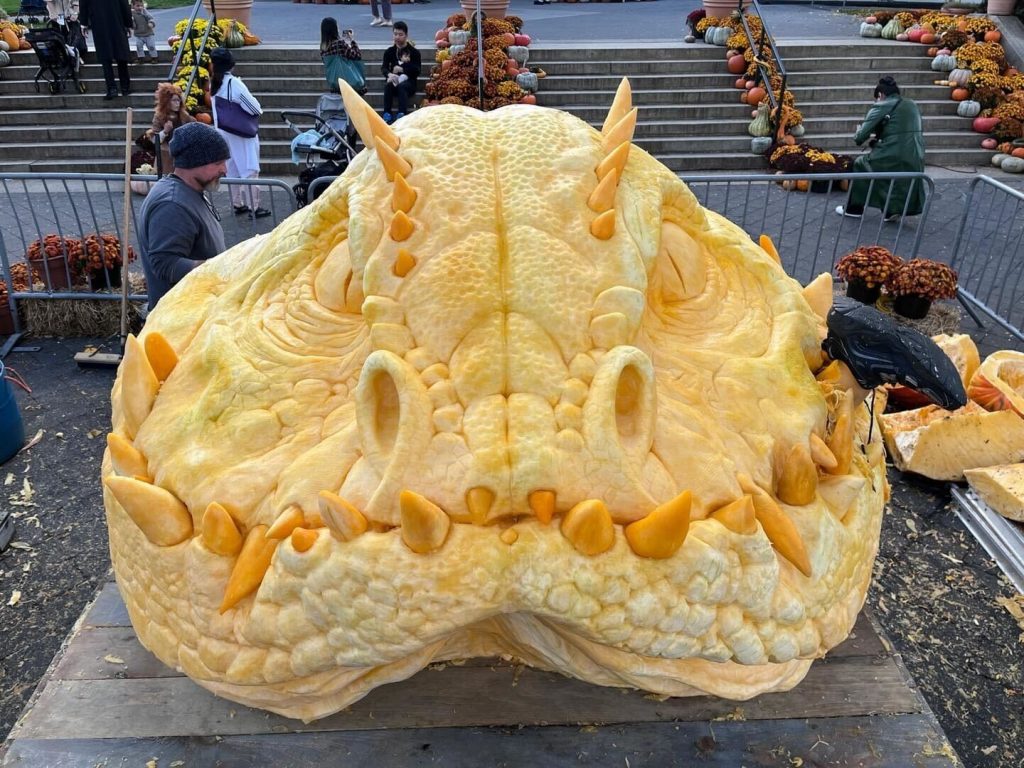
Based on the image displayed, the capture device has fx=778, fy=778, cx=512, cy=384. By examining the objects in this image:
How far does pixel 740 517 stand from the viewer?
1877 millimetres

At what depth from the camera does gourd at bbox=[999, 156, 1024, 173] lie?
34.3ft

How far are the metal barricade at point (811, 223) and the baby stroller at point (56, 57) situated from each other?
9294mm

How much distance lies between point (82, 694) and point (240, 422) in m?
1.13

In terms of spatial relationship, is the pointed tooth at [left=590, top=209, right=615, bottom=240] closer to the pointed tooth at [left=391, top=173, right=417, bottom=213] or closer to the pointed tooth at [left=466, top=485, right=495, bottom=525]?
the pointed tooth at [left=391, top=173, right=417, bottom=213]

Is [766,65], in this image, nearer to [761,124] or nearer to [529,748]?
[761,124]

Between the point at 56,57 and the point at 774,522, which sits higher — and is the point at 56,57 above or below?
above

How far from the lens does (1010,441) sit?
4051 mm

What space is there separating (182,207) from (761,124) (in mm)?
9057

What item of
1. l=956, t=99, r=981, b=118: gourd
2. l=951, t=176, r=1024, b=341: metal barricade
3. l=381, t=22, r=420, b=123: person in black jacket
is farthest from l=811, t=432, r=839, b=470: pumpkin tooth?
l=956, t=99, r=981, b=118: gourd

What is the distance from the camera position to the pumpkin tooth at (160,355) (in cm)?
229

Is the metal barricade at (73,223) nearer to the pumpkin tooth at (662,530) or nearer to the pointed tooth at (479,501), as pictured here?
the pointed tooth at (479,501)

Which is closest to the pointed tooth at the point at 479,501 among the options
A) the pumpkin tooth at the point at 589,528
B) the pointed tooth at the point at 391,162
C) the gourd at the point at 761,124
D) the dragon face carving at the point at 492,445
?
the dragon face carving at the point at 492,445

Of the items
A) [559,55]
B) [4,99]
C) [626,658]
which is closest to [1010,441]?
[626,658]

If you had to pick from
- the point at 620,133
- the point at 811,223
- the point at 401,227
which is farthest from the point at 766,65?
the point at 401,227
